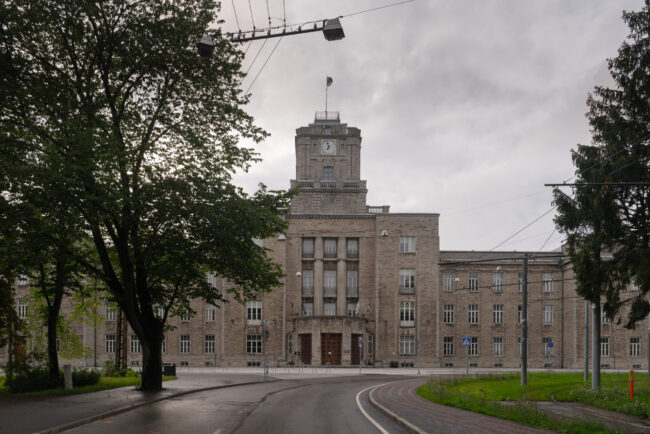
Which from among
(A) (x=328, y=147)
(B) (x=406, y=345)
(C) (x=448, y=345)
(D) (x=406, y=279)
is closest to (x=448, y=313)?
(C) (x=448, y=345)

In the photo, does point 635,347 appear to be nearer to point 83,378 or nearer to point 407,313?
point 407,313

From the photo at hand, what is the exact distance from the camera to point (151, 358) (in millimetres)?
26000

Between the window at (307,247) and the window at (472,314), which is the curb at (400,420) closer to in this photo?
the window at (307,247)

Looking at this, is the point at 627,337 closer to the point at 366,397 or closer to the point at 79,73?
the point at 366,397

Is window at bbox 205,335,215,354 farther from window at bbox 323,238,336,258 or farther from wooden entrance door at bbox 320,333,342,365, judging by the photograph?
window at bbox 323,238,336,258

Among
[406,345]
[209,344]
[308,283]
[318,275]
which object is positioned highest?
[318,275]

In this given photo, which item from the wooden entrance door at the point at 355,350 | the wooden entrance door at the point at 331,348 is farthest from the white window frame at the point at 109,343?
the wooden entrance door at the point at 355,350

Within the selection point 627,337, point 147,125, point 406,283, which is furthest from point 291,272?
point 147,125

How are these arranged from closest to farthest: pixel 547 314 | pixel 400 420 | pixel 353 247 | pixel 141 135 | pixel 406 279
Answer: pixel 400 420 < pixel 141 135 < pixel 406 279 < pixel 353 247 < pixel 547 314

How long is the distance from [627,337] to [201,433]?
60642mm

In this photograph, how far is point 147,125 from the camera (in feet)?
80.5

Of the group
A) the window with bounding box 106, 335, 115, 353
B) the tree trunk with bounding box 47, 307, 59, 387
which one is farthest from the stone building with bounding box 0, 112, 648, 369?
the tree trunk with bounding box 47, 307, 59, 387

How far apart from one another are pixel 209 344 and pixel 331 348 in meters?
12.5

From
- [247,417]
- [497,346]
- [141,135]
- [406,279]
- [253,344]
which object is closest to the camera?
[247,417]
